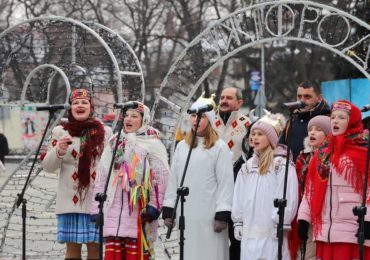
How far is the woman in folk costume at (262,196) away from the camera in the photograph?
6633 millimetres

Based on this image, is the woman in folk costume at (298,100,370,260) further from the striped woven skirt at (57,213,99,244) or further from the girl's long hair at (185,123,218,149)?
the striped woven skirt at (57,213,99,244)

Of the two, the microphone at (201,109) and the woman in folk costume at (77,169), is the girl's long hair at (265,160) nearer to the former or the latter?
the microphone at (201,109)

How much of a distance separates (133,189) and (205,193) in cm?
62

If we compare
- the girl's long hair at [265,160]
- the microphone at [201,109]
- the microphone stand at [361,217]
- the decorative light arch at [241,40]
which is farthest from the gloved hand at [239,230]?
the decorative light arch at [241,40]

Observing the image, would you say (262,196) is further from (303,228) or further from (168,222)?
(168,222)

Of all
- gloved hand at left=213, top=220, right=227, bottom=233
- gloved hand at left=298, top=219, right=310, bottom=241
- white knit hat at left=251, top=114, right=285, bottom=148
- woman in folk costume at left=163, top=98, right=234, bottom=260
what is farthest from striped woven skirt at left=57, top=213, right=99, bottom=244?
gloved hand at left=298, top=219, right=310, bottom=241

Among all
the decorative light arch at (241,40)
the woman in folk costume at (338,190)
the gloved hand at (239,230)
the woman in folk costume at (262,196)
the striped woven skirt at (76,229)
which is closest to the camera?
the woman in folk costume at (338,190)

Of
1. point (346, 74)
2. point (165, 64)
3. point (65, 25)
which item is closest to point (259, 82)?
point (165, 64)

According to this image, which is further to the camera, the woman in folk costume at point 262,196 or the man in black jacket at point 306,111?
the man in black jacket at point 306,111

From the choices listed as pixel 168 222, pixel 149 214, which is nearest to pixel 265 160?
pixel 168 222

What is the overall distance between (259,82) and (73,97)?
30.1 meters

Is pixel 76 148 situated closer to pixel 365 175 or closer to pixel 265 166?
pixel 265 166

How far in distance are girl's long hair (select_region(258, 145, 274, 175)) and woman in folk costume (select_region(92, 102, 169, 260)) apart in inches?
36.6

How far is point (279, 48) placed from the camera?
126 ft
